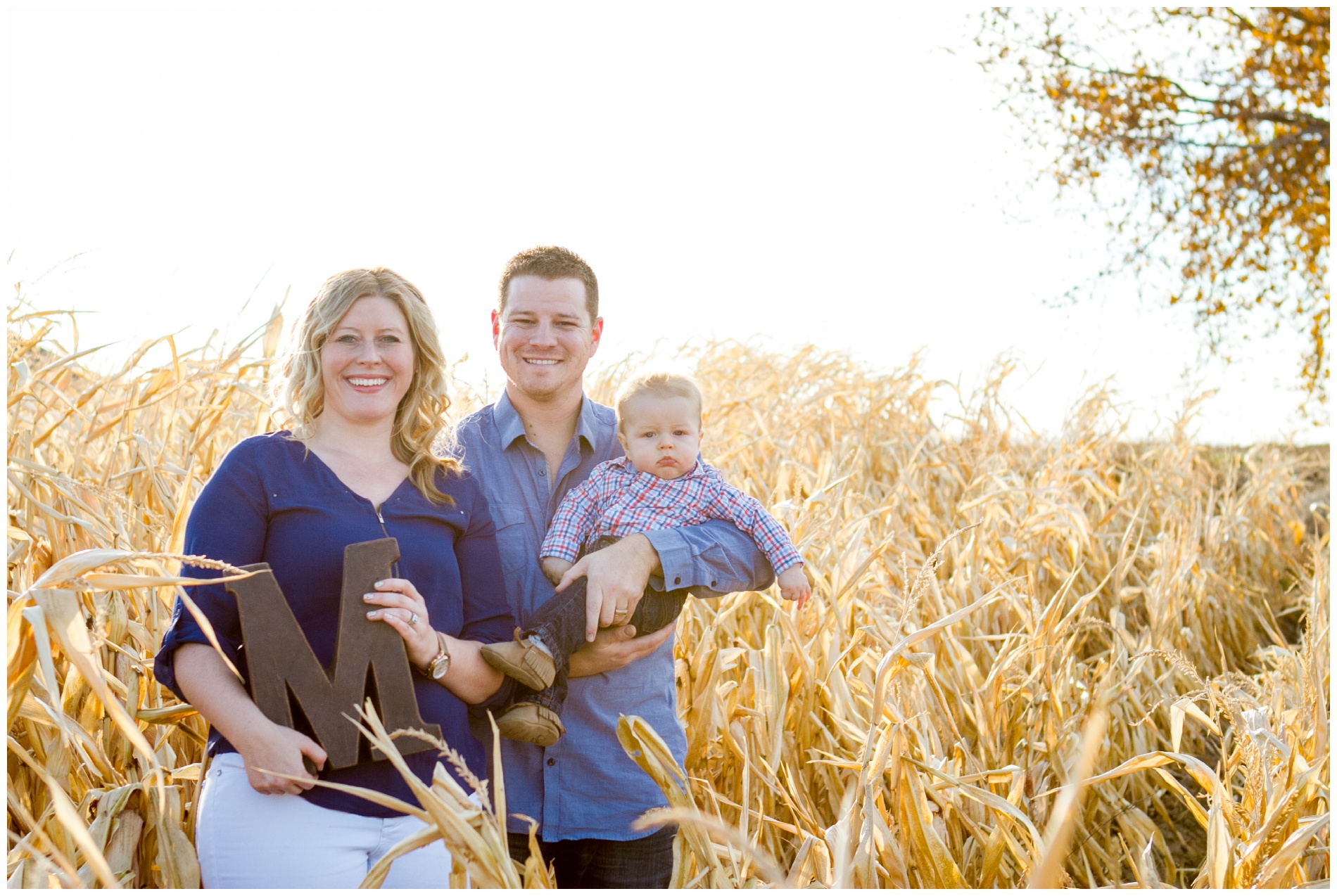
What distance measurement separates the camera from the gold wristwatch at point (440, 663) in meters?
1.78

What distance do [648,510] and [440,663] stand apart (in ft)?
2.19

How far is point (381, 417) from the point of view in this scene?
194 cm

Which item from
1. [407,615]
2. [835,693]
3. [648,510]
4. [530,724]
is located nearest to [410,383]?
[407,615]

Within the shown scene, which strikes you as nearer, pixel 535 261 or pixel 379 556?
pixel 379 556

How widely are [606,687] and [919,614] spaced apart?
57.0 inches

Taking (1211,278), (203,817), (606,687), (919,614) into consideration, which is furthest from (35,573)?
(1211,278)

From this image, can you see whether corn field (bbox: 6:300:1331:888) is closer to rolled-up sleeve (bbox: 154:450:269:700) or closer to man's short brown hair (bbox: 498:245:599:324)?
rolled-up sleeve (bbox: 154:450:269:700)

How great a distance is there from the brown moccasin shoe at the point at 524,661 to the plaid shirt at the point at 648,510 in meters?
0.31

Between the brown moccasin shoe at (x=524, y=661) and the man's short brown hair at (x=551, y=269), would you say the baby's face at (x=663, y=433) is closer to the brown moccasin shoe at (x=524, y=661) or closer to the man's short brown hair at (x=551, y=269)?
the man's short brown hair at (x=551, y=269)

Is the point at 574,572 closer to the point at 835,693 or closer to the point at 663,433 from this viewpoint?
the point at 663,433

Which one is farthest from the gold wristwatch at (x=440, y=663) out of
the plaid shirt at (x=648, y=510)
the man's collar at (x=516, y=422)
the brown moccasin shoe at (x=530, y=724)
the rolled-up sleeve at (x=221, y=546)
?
the man's collar at (x=516, y=422)

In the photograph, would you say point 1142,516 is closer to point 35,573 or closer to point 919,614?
point 919,614

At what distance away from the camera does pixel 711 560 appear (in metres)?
2.20

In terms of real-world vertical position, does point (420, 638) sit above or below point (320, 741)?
above
